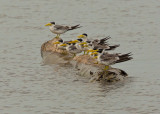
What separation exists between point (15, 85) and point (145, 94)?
467 centimetres

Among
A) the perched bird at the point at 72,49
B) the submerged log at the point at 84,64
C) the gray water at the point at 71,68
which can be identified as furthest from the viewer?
the perched bird at the point at 72,49

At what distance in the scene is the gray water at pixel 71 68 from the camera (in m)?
16.8

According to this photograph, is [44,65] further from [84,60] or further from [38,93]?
[38,93]

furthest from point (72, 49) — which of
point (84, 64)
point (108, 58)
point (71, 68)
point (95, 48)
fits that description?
point (108, 58)

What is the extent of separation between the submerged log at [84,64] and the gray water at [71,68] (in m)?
0.32

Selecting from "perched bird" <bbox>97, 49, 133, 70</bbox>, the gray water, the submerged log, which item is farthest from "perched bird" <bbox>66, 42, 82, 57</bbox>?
"perched bird" <bbox>97, 49, 133, 70</bbox>

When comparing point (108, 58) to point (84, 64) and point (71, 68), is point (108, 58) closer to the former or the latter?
point (84, 64)

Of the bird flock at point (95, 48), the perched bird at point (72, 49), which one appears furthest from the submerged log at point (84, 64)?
the perched bird at point (72, 49)

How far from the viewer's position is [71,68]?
22.5 metres

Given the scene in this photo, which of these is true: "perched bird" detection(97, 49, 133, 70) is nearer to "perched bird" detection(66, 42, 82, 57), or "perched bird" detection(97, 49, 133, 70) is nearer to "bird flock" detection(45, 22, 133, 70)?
"bird flock" detection(45, 22, 133, 70)

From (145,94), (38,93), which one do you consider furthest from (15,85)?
(145,94)

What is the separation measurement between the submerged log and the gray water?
0.32 meters

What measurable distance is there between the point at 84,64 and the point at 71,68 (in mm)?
1286

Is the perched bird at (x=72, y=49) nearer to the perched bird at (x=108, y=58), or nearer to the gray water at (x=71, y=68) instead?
the gray water at (x=71, y=68)
